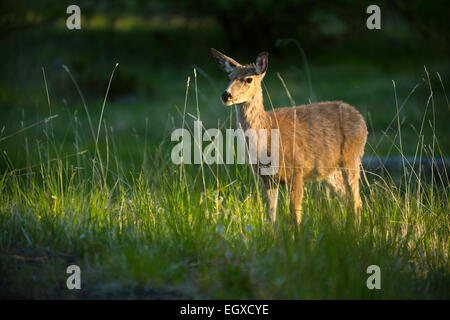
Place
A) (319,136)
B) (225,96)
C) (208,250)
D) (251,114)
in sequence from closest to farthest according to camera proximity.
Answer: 1. (208,250)
2. (225,96)
3. (251,114)
4. (319,136)

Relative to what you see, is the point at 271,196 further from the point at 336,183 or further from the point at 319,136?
the point at 336,183

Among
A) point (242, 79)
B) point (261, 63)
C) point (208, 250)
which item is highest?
point (261, 63)

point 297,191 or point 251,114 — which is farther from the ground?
point 251,114

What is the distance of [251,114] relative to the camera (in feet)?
20.3

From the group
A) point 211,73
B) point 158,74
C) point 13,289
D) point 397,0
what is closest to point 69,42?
point 158,74

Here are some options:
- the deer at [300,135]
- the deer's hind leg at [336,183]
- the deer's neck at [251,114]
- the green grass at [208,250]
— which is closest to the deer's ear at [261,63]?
the deer at [300,135]

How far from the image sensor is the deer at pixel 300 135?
6023mm

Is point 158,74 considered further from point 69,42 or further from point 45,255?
point 45,255

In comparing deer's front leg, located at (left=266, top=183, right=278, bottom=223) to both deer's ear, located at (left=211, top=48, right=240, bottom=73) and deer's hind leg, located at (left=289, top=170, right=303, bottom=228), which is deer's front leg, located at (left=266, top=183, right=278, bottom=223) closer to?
deer's hind leg, located at (left=289, top=170, right=303, bottom=228)

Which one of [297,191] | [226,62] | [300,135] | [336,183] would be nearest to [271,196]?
[297,191]

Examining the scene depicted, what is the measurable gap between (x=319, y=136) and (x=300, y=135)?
30 cm

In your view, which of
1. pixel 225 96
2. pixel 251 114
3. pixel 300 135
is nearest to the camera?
pixel 225 96

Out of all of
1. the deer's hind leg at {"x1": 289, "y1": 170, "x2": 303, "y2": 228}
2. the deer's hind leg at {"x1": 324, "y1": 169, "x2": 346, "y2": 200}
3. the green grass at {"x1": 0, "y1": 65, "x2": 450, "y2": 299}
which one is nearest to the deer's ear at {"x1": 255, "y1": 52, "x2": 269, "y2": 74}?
the deer's hind leg at {"x1": 289, "y1": 170, "x2": 303, "y2": 228}

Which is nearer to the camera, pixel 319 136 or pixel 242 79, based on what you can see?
pixel 242 79
